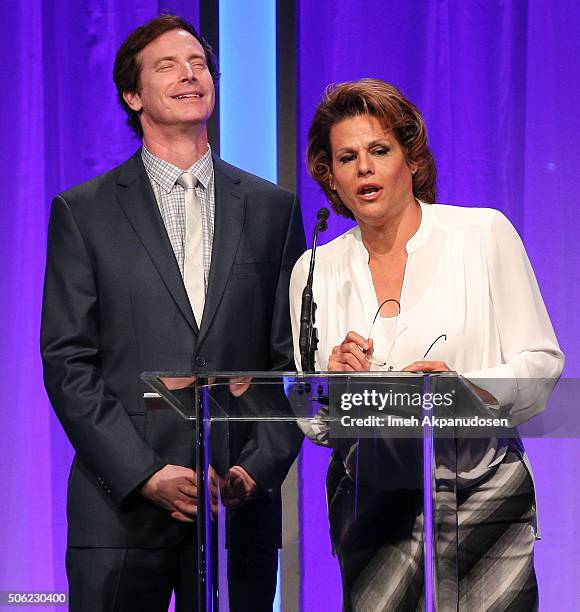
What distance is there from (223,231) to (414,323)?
0.62m

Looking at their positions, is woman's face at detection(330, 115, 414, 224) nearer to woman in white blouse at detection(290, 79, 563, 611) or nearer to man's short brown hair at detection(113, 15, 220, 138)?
woman in white blouse at detection(290, 79, 563, 611)

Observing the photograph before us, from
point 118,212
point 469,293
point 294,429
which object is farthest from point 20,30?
point 294,429

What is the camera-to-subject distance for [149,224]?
107 inches

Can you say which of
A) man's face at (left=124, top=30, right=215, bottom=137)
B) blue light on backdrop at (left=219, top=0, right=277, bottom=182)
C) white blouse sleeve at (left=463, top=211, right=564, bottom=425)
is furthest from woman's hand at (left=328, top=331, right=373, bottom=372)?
blue light on backdrop at (left=219, top=0, right=277, bottom=182)

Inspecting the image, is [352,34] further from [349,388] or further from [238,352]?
[349,388]

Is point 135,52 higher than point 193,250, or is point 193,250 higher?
point 135,52

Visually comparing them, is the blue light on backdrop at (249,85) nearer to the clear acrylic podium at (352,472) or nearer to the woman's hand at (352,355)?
the woman's hand at (352,355)

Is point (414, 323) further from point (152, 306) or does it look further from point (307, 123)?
point (307, 123)

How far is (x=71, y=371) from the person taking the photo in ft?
8.45

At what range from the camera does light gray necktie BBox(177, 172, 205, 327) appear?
271cm

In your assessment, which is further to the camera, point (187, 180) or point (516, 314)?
point (187, 180)

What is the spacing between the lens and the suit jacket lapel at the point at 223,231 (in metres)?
2.68

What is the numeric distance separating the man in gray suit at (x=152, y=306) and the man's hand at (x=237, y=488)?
26.5 inches

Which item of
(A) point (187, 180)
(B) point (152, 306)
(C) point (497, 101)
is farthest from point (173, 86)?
(C) point (497, 101)
